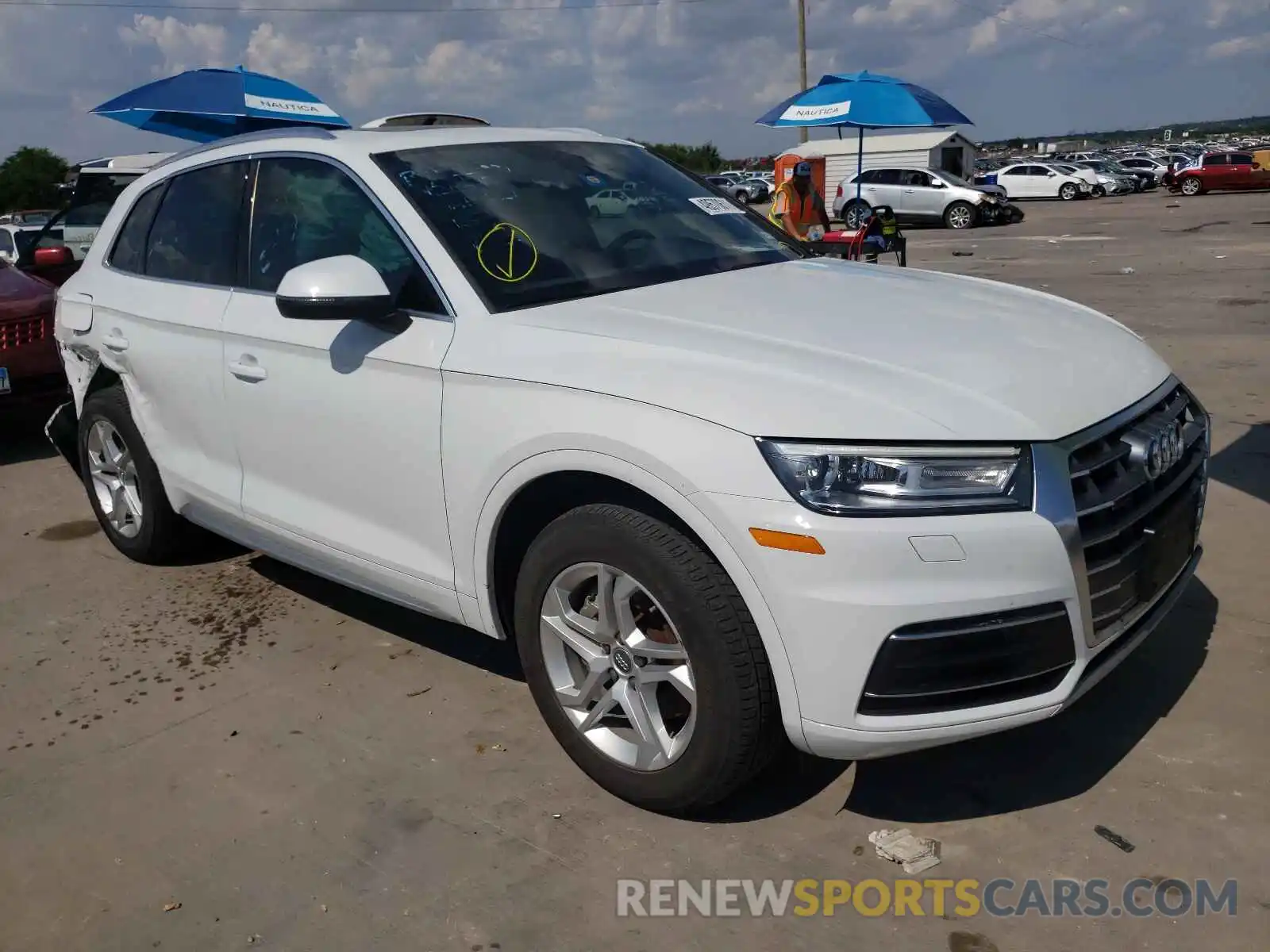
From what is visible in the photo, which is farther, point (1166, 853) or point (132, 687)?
point (132, 687)

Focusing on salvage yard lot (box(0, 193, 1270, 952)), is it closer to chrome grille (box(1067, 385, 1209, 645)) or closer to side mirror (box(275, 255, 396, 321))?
chrome grille (box(1067, 385, 1209, 645))

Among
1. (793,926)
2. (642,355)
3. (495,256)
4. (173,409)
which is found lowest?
(793,926)

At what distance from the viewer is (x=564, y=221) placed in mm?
3418

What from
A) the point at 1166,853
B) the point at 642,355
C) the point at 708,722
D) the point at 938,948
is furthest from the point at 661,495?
the point at 1166,853

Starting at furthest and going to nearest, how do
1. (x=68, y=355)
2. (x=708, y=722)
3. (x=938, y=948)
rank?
(x=68, y=355)
(x=708, y=722)
(x=938, y=948)

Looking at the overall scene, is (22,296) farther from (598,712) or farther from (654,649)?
(654,649)

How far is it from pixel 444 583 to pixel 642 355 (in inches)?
38.1

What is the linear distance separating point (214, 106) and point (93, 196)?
186 centimetres

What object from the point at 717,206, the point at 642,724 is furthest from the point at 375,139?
the point at 642,724

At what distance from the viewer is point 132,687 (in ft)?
12.4

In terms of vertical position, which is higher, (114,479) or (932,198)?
(932,198)

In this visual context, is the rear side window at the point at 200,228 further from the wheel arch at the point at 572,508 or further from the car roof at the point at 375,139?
the wheel arch at the point at 572,508

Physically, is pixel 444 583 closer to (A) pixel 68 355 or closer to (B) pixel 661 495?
(B) pixel 661 495

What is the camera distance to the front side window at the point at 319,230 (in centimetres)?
318
